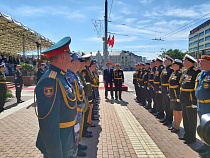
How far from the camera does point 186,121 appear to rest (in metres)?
4.20

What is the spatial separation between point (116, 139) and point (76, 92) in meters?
2.42

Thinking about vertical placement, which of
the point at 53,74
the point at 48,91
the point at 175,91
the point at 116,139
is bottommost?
the point at 116,139

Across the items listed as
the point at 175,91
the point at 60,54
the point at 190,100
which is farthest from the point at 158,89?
the point at 60,54

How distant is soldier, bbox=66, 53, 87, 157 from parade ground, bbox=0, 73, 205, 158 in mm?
656

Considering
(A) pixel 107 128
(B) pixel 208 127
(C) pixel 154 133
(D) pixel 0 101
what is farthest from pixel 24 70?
(B) pixel 208 127

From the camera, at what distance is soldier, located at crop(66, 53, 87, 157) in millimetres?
2250

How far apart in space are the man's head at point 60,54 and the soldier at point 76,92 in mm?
470

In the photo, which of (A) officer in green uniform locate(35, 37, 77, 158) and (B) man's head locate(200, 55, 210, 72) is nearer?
(A) officer in green uniform locate(35, 37, 77, 158)

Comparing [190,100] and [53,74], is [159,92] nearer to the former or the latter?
[190,100]

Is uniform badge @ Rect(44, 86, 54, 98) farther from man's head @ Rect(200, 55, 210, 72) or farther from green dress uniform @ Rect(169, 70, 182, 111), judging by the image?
green dress uniform @ Rect(169, 70, 182, 111)

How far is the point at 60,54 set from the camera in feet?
6.30

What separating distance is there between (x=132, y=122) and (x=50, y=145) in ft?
14.3

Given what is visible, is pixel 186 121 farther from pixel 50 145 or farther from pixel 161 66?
pixel 50 145

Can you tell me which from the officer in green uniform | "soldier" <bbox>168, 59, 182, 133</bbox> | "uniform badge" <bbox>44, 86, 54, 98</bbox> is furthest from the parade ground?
"uniform badge" <bbox>44, 86, 54, 98</bbox>
